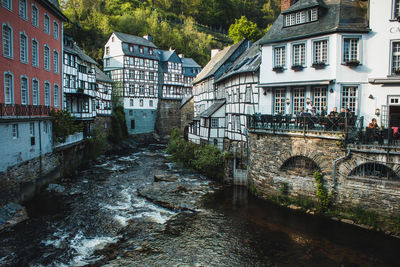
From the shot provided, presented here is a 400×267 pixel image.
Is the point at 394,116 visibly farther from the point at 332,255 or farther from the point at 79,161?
the point at 79,161

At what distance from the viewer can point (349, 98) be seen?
1770 cm

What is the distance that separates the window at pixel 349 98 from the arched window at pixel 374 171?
434cm

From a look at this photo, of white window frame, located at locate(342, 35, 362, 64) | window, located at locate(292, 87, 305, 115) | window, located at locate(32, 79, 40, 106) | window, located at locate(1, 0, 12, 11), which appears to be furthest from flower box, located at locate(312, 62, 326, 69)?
window, located at locate(32, 79, 40, 106)

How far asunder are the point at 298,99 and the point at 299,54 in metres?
2.84

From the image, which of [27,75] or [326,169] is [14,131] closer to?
[27,75]

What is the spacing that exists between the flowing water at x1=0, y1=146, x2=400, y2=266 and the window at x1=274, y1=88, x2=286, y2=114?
631 cm

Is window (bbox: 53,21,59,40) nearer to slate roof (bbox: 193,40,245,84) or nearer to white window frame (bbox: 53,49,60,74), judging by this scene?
white window frame (bbox: 53,49,60,74)

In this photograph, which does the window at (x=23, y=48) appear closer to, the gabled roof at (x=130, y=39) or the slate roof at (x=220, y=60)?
the slate roof at (x=220, y=60)

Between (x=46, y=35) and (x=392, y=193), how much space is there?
81.2 feet

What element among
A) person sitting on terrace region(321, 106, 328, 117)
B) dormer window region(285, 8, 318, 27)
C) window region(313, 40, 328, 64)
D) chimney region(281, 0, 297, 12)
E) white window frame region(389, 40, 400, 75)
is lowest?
person sitting on terrace region(321, 106, 328, 117)

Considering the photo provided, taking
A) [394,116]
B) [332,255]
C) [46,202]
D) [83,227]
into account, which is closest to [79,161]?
[46,202]

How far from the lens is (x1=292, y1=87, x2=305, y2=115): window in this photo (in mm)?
19375

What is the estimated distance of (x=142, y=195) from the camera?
19.5 meters

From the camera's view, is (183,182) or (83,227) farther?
(183,182)
